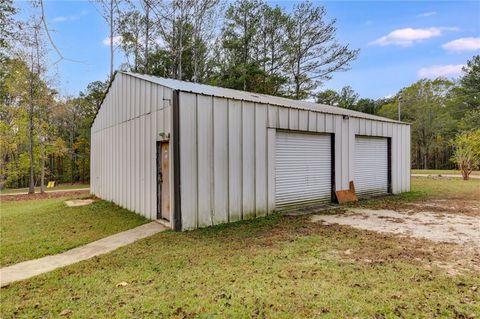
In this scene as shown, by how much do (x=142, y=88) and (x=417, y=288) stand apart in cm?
728

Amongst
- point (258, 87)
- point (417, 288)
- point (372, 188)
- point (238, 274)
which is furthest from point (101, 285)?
point (258, 87)

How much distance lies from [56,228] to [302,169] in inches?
250

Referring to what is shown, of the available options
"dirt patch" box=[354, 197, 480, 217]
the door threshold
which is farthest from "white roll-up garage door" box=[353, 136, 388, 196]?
the door threshold

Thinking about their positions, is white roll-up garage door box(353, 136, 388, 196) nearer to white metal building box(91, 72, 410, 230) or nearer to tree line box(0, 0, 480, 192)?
white metal building box(91, 72, 410, 230)

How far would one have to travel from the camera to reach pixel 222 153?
6777mm

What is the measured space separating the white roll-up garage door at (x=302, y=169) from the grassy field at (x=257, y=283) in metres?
3.00

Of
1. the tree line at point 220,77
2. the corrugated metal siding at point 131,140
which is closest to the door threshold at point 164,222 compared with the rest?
the corrugated metal siding at point 131,140

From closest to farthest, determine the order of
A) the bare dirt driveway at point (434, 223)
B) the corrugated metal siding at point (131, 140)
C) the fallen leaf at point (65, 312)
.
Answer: the fallen leaf at point (65, 312) → the bare dirt driveway at point (434, 223) → the corrugated metal siding at point (131, 140)

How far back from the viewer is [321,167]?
9.28 m

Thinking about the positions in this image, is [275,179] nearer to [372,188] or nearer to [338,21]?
[372,188]

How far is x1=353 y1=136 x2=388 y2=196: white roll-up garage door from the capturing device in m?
10.5

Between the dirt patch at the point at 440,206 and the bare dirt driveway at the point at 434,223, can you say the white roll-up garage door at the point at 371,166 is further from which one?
the bare dirt driveway at the point at 434,223

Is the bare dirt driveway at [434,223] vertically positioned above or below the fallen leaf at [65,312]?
above

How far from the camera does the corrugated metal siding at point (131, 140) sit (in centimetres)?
734
